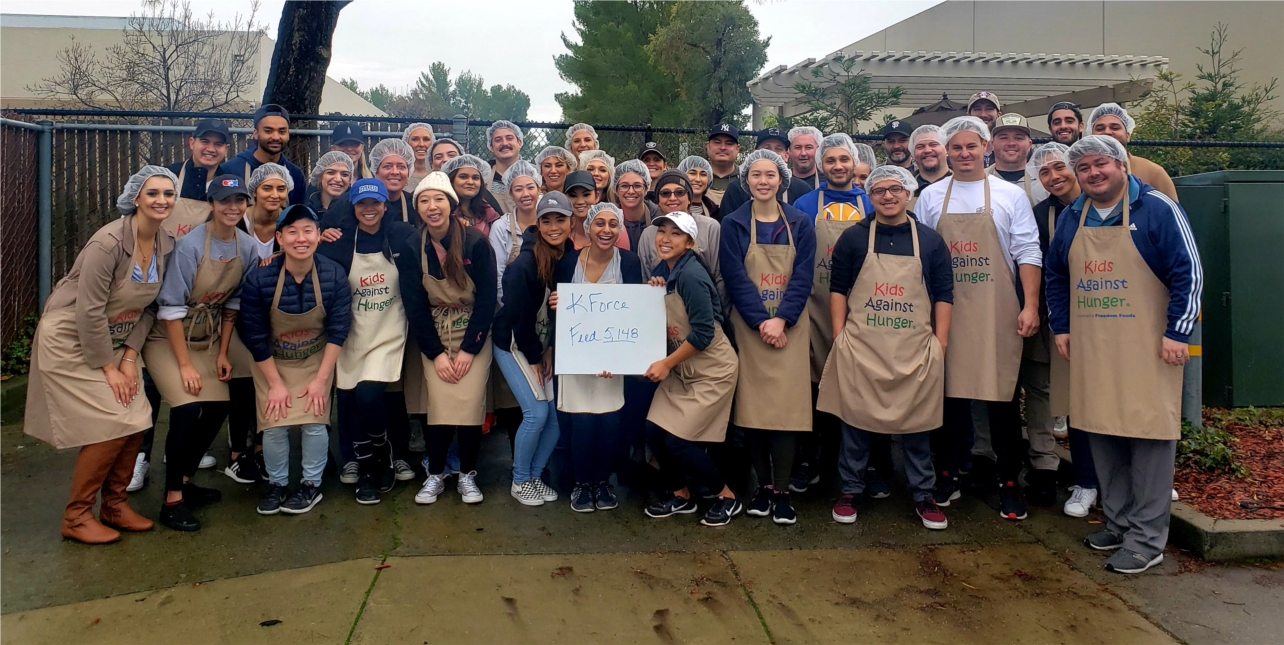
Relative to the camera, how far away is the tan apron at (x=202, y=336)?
4.34m

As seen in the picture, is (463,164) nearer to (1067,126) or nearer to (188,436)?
(188,436)

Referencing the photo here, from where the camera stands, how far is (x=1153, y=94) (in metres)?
12.4

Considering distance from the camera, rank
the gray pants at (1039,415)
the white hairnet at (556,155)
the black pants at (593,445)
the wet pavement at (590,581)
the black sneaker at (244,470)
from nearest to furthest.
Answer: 1. the wet pavement at (590,581)
2. the black pants at (593,445)
3. the gray pants at (1039,415)
4. the black sneaker at (244,470)
5. the white hairnet at (556,155)

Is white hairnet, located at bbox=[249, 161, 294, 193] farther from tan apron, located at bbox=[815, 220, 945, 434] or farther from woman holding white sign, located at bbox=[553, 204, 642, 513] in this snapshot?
tan apron, located at bbox=[815, 220, 945, 434]

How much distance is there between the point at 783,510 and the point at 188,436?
3.25m

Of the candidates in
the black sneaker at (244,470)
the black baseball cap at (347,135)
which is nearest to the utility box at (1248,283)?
the black baseball cap at (347,135)

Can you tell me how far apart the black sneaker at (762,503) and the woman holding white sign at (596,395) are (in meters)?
0.78

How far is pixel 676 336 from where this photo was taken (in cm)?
445

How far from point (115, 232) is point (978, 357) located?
4.50m

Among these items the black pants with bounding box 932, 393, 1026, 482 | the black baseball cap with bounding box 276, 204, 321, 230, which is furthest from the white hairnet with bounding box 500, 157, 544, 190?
the black pants with bounding box 932, 393, 1026, 482

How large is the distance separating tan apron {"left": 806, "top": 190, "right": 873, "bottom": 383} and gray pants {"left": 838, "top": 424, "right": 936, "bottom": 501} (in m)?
0.45

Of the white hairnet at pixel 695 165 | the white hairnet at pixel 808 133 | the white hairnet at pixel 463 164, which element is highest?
the white hairnet at pixel 808 133

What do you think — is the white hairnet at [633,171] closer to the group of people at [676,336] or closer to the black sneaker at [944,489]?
the group of people at [676,336]

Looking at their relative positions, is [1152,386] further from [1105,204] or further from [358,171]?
[358,171]
